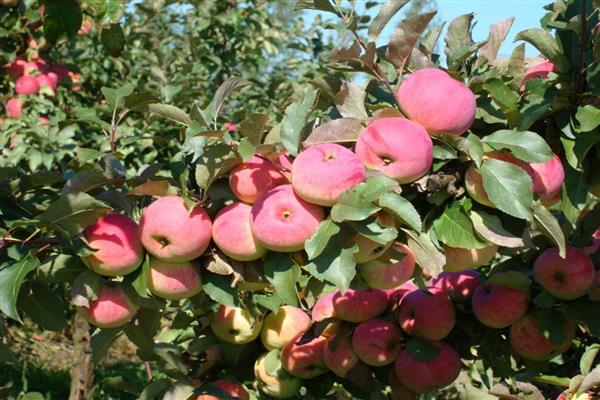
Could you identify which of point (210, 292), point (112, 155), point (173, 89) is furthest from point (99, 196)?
point (173, 89)

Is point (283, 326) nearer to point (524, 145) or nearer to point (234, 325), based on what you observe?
point (234, 325)

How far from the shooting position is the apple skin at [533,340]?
1395 mm

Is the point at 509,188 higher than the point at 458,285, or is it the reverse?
the point at 509,188

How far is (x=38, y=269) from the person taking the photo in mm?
1021

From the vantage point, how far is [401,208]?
856 mm

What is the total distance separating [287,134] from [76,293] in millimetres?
375

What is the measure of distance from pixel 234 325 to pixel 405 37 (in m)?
0.74

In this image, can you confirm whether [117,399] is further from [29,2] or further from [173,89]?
[29,2]

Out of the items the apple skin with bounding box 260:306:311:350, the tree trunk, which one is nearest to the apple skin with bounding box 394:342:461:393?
the apple skin with bounding box 260:306:311:350

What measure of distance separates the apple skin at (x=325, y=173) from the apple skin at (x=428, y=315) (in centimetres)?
54

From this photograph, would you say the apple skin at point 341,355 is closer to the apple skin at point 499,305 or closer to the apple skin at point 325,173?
the apple skin at point 499,305

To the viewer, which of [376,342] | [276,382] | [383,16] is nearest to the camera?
[383,16]

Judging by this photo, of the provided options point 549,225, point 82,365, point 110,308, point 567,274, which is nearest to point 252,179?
point 110,308

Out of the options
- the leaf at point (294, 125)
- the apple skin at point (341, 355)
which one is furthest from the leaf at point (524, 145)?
the apple skin at point (341, 355)
